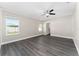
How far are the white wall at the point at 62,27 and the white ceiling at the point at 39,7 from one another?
0.14 metres

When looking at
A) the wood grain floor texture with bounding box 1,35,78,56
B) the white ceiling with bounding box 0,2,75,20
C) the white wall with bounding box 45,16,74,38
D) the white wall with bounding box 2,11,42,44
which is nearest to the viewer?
the white ceiling with bounding box 0,2,75,20

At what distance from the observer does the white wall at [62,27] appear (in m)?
2.19

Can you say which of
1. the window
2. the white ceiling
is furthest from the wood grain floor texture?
the white ceiling

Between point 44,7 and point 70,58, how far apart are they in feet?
4.82

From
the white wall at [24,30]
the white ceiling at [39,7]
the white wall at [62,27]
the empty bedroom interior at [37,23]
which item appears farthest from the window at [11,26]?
the white wall at [62,27]

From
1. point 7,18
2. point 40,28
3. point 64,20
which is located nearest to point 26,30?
point 40,28

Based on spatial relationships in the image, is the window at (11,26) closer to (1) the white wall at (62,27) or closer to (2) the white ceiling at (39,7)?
(2) the white ceiling at (39,7)

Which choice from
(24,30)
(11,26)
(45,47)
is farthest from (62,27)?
(11,26)

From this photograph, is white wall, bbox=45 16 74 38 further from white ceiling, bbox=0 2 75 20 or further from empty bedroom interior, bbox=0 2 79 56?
white ceiling, bbox=0 2 75 20

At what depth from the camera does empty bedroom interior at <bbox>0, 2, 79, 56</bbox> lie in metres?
2.11

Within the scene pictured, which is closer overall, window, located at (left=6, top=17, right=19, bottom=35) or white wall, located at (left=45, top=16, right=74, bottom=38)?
window, located at (left=6, top=17, right=19, bottom=35)

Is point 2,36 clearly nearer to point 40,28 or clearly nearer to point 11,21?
point 11,21

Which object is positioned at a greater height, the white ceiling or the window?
the white ceiling

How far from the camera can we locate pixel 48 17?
2.31 m
